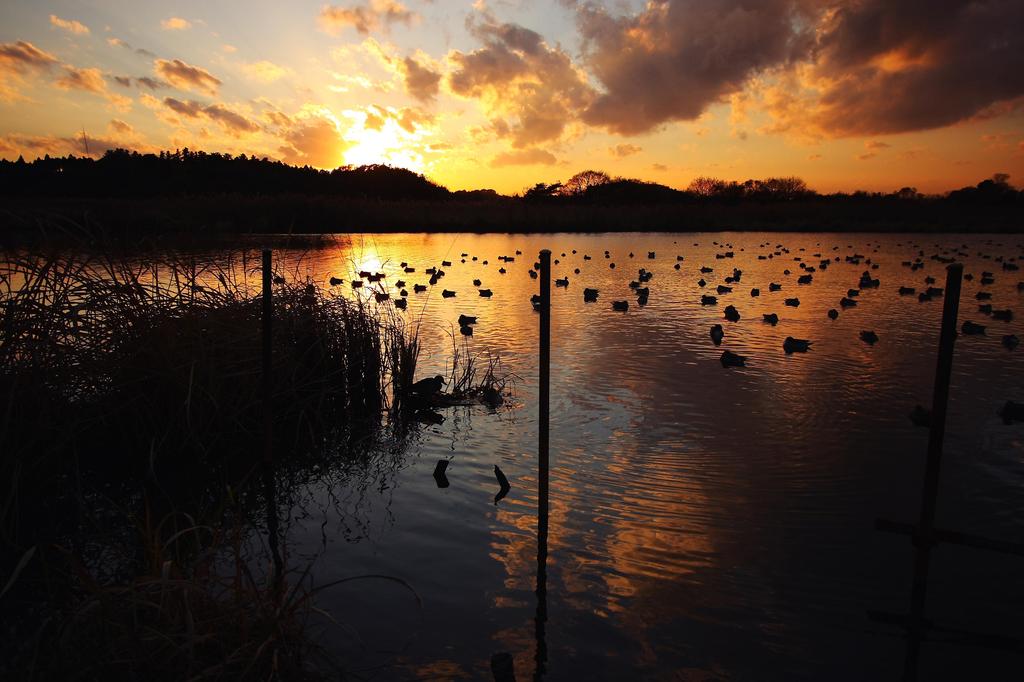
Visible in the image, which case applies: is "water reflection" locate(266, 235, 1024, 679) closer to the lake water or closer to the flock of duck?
the lake water

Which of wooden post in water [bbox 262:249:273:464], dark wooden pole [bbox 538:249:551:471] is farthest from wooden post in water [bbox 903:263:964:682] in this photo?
wooden post in water [bbox 262:249:273:464]

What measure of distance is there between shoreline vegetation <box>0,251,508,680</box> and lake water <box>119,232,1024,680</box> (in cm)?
33

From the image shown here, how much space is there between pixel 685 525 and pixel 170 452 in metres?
4.08

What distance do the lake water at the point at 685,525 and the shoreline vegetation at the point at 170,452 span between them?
334mm

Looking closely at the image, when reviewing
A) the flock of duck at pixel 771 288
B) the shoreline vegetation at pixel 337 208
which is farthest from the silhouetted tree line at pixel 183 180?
the flock of duck at pixel 771 288

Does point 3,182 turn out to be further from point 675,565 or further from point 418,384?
point 675,565

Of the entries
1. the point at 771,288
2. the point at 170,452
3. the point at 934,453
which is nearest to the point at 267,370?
the point at 170,452

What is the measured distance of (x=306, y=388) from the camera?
6.11m

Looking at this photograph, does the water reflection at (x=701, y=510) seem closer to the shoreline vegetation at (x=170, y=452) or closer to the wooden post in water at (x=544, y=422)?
the wooden post in water at (x=544, y=422)

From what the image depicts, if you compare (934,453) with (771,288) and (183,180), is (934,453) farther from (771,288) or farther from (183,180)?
(183,180)

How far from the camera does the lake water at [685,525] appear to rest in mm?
2877

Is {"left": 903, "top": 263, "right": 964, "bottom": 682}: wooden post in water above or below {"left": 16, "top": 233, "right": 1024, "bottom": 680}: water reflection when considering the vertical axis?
above

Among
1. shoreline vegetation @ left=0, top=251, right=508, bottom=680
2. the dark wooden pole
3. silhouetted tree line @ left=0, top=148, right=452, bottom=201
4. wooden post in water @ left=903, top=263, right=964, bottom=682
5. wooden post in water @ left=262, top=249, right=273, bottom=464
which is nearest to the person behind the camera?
shoreline vegetation @ left=0, top=251, right=508, bottom=680

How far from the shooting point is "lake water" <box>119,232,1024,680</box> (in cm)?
288
